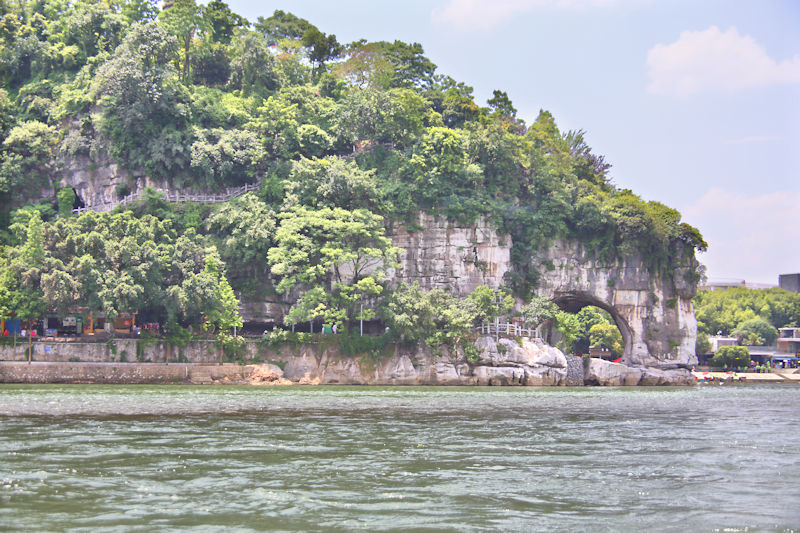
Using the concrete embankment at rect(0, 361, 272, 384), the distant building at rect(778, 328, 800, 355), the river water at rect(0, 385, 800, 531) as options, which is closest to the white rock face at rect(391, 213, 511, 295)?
the concrete embankment at rect(0, 361, 272, 384)

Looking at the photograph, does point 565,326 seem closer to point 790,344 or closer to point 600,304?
point 600,304

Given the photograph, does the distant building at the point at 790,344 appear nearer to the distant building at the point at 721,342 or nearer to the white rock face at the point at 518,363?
the distant building at the point at 721,342

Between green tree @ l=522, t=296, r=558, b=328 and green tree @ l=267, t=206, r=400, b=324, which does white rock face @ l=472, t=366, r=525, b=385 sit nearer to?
green tree @ l=522, t=296, r=558, b=328

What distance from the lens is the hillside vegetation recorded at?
4381 cm

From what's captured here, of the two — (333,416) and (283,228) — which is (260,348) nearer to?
(283,228)

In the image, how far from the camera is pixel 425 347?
47.0 meters

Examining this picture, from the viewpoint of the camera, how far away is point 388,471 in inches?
511

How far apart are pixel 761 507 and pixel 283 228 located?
121 ft

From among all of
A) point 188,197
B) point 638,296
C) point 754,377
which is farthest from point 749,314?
point 188,197

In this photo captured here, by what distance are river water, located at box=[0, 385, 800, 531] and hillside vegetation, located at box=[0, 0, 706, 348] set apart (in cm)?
2113

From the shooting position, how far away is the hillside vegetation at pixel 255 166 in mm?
43812

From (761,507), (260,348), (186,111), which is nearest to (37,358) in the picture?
(260,348)

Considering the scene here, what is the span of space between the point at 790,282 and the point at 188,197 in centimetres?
9594

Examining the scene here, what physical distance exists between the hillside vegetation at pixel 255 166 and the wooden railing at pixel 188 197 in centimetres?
75
